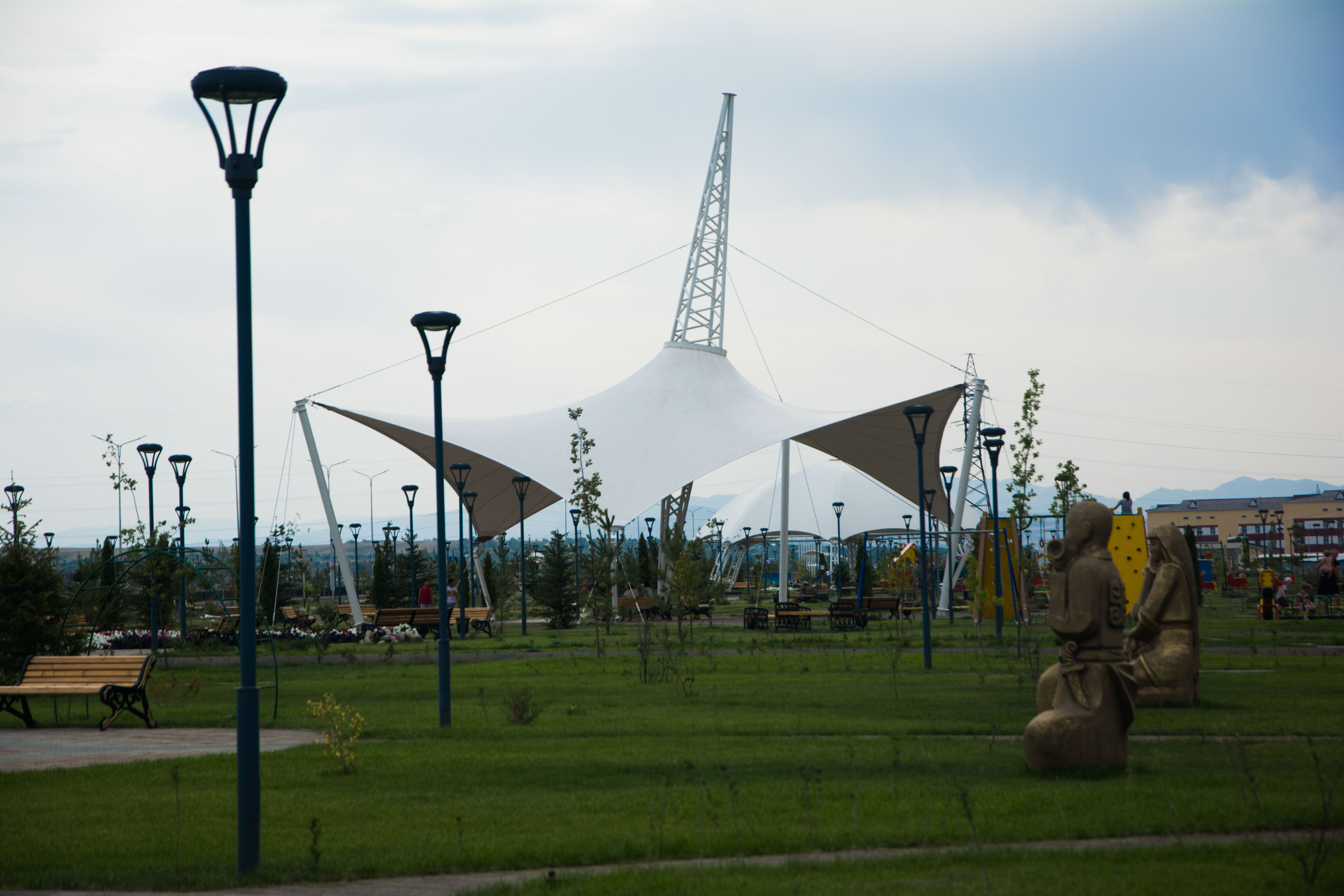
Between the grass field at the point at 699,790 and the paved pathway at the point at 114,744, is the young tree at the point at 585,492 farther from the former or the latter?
the paved pathway at the point at 114,744

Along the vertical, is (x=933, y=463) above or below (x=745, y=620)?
above

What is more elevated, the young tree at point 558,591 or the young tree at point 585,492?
the young tree at point 585,492

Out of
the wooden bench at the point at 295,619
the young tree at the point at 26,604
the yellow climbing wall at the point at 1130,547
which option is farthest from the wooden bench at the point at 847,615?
the young tree at the point at 26,604

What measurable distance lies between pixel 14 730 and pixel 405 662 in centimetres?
724

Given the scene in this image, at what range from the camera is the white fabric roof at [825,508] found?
7006 centimetres

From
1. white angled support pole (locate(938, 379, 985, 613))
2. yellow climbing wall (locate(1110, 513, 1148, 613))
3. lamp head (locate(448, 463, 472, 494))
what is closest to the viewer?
yellow climbing wall (locate(1110, 513, 1148, 613))

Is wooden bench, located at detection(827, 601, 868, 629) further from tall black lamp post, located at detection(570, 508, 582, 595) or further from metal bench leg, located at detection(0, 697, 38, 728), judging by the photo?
metal bench leg, located at detection(0, 697, 38, 728)

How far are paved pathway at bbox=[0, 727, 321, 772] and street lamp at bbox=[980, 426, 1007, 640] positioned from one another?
13.6 metres

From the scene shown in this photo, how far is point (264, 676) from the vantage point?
15812mm

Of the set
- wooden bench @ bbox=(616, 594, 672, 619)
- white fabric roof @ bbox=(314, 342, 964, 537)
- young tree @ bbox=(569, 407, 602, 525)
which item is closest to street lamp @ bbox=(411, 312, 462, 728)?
young tree @ bbox=(569, 407, 602, 525)

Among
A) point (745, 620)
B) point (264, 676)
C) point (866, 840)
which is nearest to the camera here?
point (866, 840)

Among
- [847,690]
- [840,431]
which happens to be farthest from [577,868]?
[840,431]

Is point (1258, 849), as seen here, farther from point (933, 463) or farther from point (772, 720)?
point (933, 463)

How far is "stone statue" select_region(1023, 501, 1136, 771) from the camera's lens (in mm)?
7043
